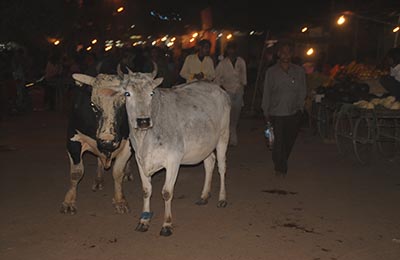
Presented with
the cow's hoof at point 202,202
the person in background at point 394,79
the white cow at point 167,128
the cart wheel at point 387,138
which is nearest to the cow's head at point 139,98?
the white cow at point 167,128

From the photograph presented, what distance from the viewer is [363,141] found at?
9.25 metres

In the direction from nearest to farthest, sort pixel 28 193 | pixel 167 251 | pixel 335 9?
pixel 167 251 → pixel 28 193 → pixel 335 9

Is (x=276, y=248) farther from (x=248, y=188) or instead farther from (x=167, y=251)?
(x=248, y=188)

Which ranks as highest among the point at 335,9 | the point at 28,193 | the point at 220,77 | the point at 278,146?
the point at 335,9

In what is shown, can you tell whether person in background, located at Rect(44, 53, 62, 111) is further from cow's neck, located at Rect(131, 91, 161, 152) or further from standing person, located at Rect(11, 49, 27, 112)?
cow's neck, located at Rect(131, 91, 161, 152)

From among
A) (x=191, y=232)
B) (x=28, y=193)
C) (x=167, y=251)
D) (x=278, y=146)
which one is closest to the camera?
(x=167, y=251)

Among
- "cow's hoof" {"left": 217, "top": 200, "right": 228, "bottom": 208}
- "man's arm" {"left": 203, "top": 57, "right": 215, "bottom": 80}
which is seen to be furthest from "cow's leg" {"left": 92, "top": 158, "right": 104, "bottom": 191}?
"man's arm" {"left": 203, "top": 57, "right": 215, "bottom": 80}

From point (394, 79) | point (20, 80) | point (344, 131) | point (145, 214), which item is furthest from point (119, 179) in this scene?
point (20, 80)

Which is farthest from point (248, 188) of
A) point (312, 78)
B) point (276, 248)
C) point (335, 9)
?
point (335, 9)

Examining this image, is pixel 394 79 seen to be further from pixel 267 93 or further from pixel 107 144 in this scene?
pixel 107 144

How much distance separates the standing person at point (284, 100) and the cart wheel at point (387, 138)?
2.03 meters

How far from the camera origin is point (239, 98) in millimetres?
11102

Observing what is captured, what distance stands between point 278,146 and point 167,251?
359cm

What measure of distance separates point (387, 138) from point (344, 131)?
0.84 m
